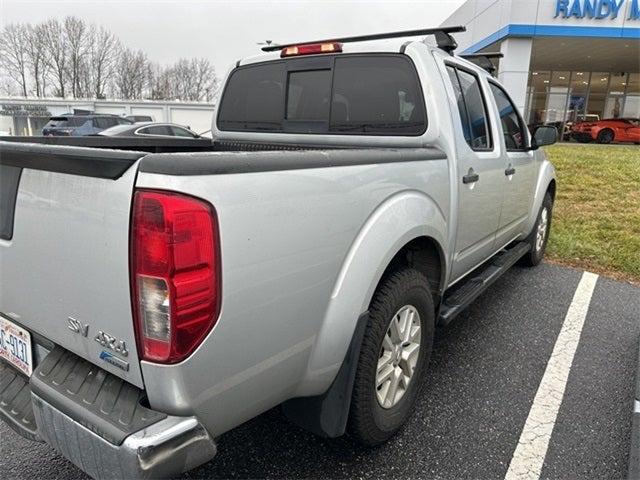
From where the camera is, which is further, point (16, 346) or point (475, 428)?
point (475, 428)

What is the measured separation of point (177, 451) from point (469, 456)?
155 cm

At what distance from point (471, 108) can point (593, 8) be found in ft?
62.0

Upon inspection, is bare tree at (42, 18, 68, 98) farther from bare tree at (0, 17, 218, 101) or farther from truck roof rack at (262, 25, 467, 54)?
truck roof rack at (262, 25, 467, 54)

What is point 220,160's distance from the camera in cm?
145

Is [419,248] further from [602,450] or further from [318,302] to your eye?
[602,450]

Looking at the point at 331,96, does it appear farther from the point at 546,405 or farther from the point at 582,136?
the point at 582,136

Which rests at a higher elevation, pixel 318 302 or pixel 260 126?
pixel 260 126

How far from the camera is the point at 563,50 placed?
2106 cm

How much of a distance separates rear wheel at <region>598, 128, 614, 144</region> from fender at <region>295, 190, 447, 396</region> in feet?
85.5

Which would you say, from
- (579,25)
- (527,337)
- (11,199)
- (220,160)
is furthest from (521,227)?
(579,25)

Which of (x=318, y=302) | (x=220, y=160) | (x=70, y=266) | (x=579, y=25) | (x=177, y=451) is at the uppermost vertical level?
(x=579, y=25)

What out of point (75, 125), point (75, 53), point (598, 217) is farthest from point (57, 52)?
point (598, 217)

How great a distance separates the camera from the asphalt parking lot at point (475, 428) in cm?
227

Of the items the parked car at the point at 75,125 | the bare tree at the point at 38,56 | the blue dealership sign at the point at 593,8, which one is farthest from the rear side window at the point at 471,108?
the bare tree at the point at 38,56
